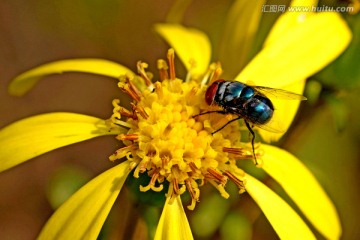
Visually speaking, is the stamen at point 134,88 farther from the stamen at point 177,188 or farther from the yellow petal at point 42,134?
the stamen at point 177,188

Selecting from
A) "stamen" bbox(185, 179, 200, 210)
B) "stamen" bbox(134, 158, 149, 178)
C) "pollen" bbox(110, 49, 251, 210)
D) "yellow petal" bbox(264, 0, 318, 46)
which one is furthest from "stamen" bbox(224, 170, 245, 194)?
"yellow petal" bbox(264, 0, 318, 46)

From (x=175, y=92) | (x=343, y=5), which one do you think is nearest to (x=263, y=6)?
(x=343, y=5)

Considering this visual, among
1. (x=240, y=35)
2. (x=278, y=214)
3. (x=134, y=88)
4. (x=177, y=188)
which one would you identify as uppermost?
(x=240, y=35)

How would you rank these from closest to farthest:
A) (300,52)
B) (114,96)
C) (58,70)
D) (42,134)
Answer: (42,134)
(58,70)
(300,52)
(114,96)

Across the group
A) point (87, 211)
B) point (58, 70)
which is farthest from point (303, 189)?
point (58, 70)

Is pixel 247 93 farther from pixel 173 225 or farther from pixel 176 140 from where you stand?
Result: pixel 173 225

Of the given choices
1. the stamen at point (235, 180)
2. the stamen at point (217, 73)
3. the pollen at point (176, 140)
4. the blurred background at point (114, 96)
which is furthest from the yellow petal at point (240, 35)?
the stamen at point (235, 180)

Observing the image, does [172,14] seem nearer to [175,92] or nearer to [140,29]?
[140,29]
